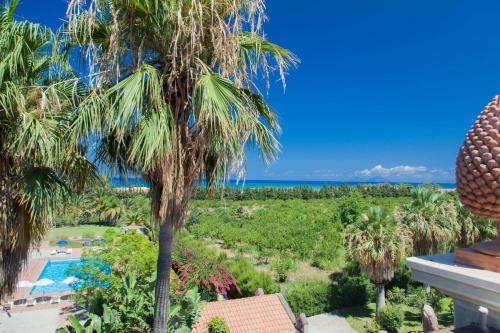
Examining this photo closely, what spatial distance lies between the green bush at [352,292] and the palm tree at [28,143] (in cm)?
1160

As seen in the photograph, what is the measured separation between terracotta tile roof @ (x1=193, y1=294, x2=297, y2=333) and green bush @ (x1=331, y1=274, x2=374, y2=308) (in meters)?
3.28

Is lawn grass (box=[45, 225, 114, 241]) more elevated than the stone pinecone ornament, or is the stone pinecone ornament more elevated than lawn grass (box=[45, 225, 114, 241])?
the stone pinecone ornament

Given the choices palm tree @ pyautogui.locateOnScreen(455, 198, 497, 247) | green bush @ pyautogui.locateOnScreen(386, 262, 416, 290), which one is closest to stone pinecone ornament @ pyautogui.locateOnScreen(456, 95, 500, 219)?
palm tree @ pyautogui.locateOnScreen(455, 198, 497, 247)

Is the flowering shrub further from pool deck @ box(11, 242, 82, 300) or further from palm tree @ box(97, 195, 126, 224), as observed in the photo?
palm tree @ box(97, 195, 126, 224)

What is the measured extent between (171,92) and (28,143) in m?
1.72

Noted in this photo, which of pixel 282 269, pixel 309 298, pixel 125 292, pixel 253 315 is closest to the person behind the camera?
pixel 125 292

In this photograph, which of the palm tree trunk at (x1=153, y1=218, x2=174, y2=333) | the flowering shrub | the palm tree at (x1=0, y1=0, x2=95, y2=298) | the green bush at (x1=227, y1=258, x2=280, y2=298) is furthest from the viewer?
the green bush at (x1=227, y1=258, x2=280, y2=298)

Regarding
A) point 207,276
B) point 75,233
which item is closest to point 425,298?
point 207,276

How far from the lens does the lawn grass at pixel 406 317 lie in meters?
12.0

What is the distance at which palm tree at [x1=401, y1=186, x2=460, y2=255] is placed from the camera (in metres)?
14.0

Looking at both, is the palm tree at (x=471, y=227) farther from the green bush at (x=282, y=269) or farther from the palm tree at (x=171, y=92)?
the palm tree at (x=171, y=92)

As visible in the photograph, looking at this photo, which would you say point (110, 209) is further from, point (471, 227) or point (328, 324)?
point (471, 227)

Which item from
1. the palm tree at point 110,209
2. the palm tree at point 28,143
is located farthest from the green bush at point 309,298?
the palm tree at point 110,209

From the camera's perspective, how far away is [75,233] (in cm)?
2673
